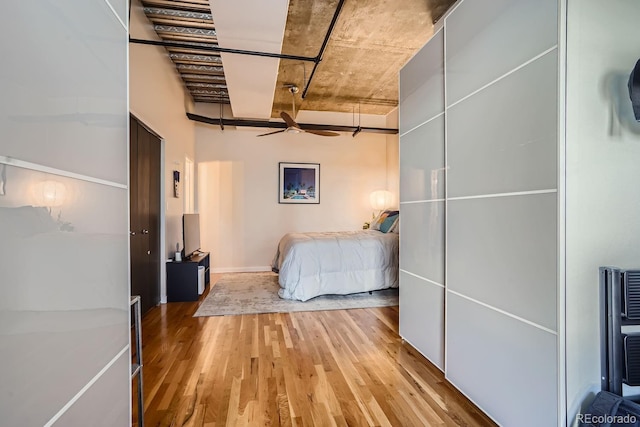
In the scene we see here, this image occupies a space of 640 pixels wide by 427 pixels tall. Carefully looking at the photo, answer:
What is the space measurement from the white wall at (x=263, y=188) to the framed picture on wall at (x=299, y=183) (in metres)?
0.10

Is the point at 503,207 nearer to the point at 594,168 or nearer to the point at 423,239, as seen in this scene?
the point at 594,168

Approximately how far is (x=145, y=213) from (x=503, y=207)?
3459 mm

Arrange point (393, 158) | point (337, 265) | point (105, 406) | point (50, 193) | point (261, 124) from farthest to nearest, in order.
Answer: point (393, 158), point (261, 124), point (337, 265), point (105, 406), point (50, 193)

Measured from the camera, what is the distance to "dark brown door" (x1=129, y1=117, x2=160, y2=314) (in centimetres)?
307

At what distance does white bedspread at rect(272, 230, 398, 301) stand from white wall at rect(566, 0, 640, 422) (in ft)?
9.67

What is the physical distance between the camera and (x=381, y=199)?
6.16 m

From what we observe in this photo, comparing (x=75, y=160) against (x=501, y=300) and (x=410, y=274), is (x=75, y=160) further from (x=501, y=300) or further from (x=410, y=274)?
(x=410, y=274)

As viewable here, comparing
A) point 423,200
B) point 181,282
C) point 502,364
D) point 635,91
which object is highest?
point 635,91

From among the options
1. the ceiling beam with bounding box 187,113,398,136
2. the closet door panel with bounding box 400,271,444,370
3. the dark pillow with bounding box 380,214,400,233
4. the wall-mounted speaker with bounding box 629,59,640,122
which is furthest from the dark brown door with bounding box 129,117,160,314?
the wall-mounted speaker with bounding box 629,59,640,122

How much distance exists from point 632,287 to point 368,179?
5.35 meters

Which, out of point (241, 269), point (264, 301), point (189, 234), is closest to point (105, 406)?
point (264, 301)

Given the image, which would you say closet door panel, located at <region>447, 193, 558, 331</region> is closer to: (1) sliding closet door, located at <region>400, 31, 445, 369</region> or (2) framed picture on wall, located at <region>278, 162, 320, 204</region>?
(1) sliding closet door, located at <region>400, 31, 445, 369</region>

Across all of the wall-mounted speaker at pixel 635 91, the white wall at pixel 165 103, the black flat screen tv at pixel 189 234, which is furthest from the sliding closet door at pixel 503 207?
the black flat screen tv at pixel 189 234

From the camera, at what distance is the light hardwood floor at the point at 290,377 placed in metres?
1.75
